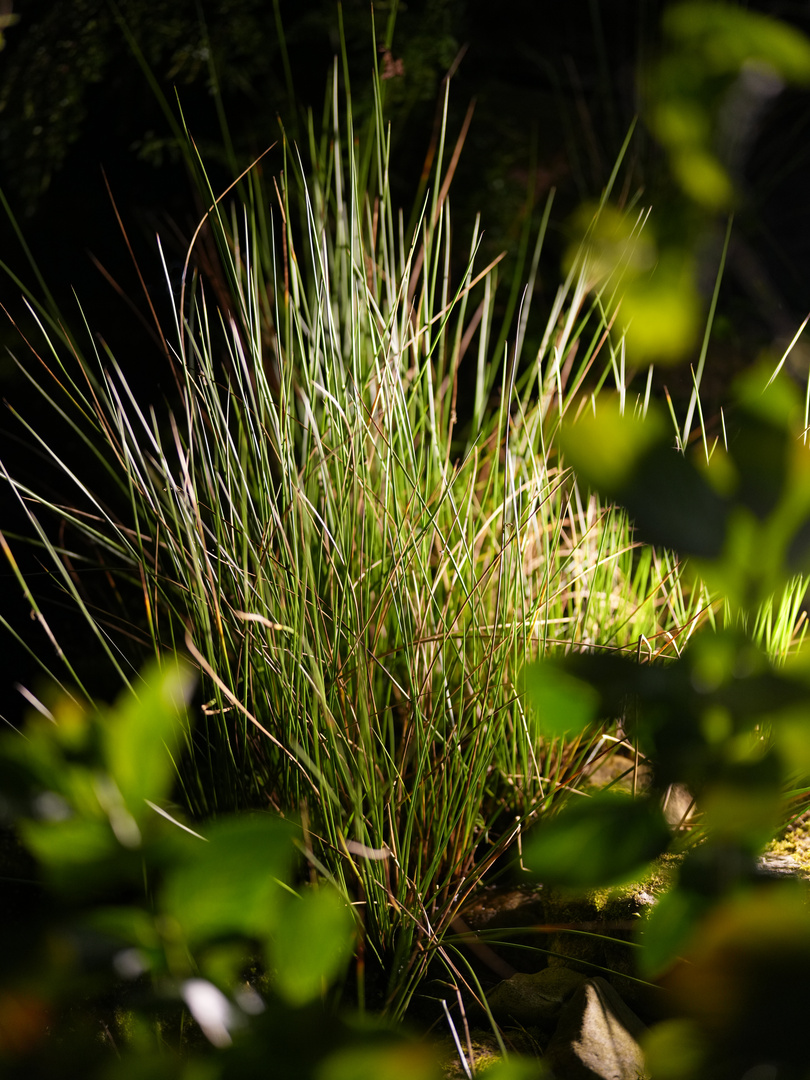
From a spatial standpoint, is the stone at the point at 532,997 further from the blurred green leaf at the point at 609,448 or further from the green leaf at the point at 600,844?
the blurred green leaf at the point at 609,448

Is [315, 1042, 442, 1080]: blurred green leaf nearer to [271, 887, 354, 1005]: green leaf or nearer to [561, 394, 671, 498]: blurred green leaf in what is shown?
[271, 887, 354, 1005]: green leaf

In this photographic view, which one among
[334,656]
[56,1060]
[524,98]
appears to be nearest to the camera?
[56,1060]

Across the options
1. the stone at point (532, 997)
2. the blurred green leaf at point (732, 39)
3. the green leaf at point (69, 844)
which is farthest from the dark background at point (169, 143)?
the blurred green leaf at point (732, 39)

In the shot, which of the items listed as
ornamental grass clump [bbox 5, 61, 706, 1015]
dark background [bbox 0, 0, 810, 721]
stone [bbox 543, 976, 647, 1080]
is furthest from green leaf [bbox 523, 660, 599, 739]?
dark background [bbox 0, 0, 810, 721]

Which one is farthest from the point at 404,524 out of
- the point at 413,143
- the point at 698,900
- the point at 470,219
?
the point at 413,143

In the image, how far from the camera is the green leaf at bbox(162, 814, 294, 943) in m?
0.23

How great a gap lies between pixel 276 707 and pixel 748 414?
2.36 ft

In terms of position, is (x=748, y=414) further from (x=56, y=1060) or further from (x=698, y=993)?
(x=56, y=1060)

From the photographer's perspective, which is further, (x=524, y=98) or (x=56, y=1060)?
(x=524, y=98)

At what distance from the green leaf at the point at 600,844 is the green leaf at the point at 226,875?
0.10 meters

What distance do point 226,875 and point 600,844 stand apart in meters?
0.13

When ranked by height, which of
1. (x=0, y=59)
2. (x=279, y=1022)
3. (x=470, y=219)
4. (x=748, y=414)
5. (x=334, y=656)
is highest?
(x=0, y=59)

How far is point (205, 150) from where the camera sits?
1812 mm

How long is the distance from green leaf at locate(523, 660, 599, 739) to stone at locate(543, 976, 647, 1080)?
1.72ft
